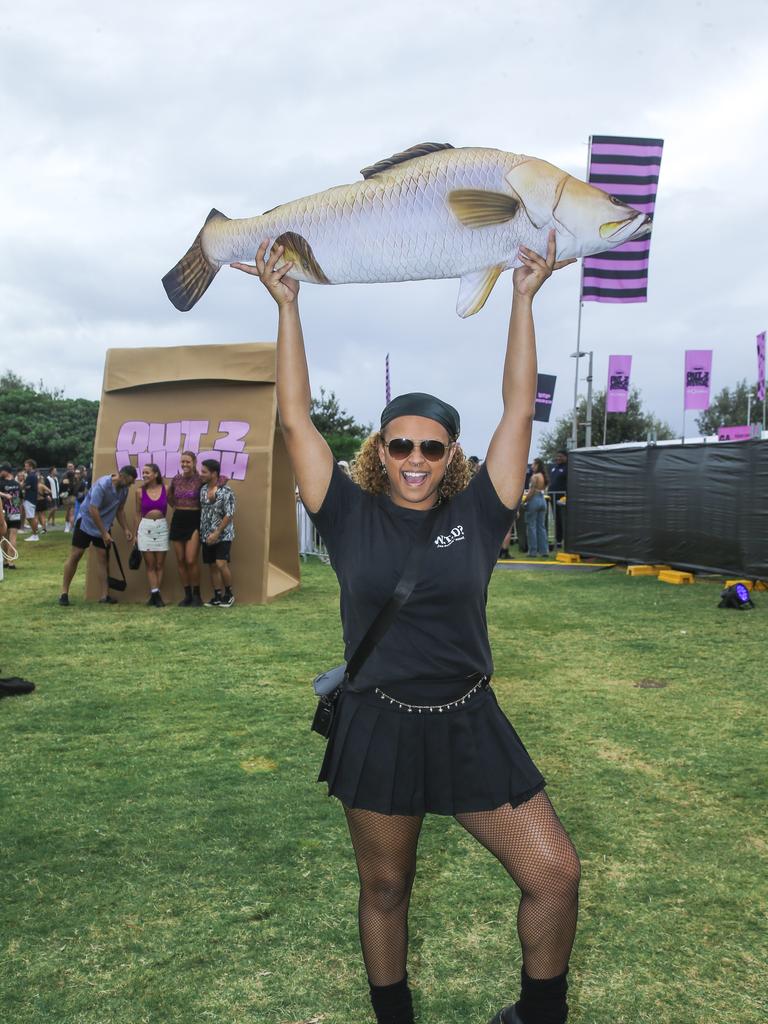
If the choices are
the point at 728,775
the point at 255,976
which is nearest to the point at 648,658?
the point at 728,775

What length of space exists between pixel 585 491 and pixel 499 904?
13208 mm

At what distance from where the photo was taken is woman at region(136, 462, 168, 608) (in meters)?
10.7

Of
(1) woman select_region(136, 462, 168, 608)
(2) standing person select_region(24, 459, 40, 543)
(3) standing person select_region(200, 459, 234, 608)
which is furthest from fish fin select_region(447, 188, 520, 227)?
(2) standing person select_region(24, 459, 40, 543)

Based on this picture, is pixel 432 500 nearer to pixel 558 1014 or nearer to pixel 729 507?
pixel 558 1014

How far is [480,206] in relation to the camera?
207 centimetres

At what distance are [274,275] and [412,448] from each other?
21.4 inches

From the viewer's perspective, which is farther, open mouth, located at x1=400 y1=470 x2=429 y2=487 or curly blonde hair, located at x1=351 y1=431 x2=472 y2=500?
curly blonde hair, located at x1=351 y1=431 x2=472 y2=500

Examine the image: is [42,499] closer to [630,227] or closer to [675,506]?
[675,506]

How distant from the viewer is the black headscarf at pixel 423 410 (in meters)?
2.33

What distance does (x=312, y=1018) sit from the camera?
9.20 feet

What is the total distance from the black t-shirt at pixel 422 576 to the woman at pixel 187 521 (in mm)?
8541

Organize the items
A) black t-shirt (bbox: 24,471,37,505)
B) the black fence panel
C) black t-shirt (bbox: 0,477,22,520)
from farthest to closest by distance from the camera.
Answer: black t-shirt (bbox: 24,471,37,505) → black t-shirt (bbox: 0,477,22,520) → the black fence panel

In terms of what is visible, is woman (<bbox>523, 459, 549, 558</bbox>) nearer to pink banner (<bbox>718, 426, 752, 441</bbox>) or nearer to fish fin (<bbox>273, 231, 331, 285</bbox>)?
pink banner (<bbox>718, 426, 752, 441</bbox>)

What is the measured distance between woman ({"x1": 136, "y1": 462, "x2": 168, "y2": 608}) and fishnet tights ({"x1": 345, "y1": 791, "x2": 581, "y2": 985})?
8.79 m
